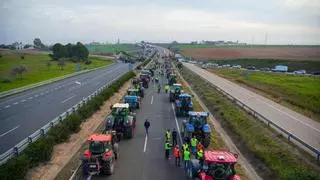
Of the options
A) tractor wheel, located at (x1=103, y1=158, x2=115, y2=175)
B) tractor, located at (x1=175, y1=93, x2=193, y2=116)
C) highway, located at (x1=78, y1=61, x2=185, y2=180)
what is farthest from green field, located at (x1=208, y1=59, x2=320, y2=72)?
tractor wheel, located at (x1=103, y1=158, x2=115, y2=175)

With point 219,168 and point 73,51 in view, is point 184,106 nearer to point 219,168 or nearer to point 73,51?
point 219,168

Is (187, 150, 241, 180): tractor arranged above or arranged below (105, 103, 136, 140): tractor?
above

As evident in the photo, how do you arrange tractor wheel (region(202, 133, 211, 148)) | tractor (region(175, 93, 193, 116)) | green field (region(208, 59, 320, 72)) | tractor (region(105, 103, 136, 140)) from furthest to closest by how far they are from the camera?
green field (region(208, 59, 320, 72)), tractor (region(175, 93, 193, 116)), tractor (region(105, 103, 136, 140)), tractor wheel (region(202, 133, 211, 148))

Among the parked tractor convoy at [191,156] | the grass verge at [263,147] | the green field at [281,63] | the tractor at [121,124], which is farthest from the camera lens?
the green field at [281,63]

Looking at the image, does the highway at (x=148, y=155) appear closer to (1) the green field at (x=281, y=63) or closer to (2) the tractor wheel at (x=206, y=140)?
(2) the tractor wheel at (x=206, y=140)

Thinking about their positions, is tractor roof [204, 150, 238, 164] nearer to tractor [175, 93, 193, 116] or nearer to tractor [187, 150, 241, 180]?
tractor [187, 150, 241, 180]

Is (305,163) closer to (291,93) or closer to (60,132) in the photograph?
(60,132)

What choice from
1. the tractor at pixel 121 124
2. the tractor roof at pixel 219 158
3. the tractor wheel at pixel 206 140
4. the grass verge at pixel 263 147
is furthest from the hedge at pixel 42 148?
the grass verge at pixel 263 147
